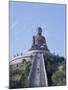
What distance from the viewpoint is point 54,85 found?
2531 millimetres

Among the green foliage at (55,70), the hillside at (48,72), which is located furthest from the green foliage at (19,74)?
the green foliage at (55,70)

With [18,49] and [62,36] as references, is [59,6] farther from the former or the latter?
[18,49]

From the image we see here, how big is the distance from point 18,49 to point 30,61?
0.64 feet

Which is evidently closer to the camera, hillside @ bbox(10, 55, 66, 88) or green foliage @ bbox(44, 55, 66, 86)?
hillside @ bbox(10, 55, 66, 88)

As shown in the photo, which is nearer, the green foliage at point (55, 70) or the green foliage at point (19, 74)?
the green foliage at point (19, 74)

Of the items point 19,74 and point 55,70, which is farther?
point 55,70

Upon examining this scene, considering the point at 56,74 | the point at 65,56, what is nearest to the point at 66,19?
the point at 65,56

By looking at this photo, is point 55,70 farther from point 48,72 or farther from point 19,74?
point 19,74

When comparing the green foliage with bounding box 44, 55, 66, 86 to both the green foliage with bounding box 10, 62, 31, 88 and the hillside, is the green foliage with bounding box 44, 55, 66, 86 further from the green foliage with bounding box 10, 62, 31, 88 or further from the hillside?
the green foliage with bounding box 10, 62, 31, 88

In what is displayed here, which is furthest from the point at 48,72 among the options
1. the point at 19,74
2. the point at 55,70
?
the point at 19,74

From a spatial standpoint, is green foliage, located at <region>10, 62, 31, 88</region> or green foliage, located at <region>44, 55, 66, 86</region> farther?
green foliage, located at <region>44, 55, 66, 86</region>

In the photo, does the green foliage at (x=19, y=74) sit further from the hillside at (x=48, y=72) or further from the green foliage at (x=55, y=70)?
the green foliage at (x=55, y=70)

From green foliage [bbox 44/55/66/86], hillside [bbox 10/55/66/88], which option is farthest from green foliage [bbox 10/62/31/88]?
green foliage [bbox 44/55/66/86]

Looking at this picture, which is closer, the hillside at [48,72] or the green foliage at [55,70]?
the hillside at [48,72]
